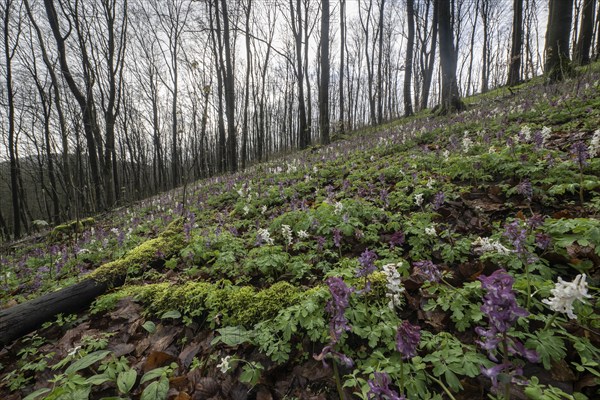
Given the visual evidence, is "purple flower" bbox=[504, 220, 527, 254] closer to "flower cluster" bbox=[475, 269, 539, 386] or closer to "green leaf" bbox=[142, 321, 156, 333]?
"flower cluster" bbox=[475, 269, 539, 386]

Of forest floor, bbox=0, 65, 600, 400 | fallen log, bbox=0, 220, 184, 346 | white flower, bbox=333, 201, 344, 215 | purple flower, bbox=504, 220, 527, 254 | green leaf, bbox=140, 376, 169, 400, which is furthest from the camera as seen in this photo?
white flower, bbox=333, 201, 344, 215

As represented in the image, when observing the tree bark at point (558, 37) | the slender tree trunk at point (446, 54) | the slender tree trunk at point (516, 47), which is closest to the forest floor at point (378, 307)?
the tree bark at point (558, 37)

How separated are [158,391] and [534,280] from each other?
10.3 feet

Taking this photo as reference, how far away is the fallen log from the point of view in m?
3.33

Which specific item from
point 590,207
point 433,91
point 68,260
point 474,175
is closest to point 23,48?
point 68,260

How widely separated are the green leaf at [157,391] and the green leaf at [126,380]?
0.16 metres

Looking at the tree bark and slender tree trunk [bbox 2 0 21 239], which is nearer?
the tree bark

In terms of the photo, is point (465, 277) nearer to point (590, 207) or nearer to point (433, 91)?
point (590, 207)

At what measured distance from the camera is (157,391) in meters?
2.10

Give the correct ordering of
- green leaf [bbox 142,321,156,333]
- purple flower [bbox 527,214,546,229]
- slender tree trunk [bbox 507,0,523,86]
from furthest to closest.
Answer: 1. slender tree trunk [bbox 507,0,523,86]
2. green leaf [bbox 142,321,156,333]
3. purple flower [bbox 527,214,546,229]

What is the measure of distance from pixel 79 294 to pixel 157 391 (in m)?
2.62

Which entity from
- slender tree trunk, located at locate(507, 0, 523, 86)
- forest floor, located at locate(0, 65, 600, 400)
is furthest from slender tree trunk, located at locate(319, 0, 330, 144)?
forest floor, located at locate(0, 65, 600, 400)

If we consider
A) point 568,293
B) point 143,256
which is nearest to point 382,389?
point 568,293

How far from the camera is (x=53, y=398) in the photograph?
6.58 feet
